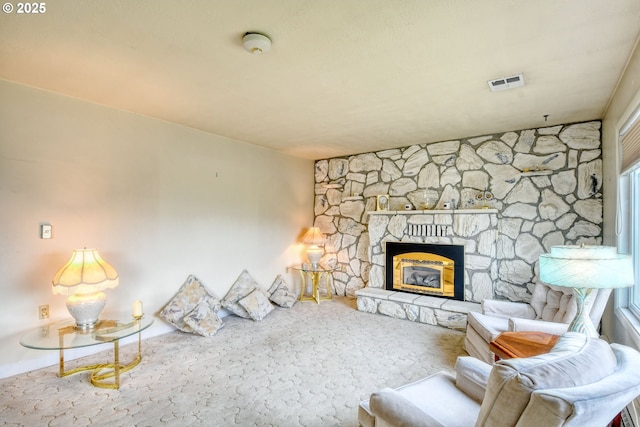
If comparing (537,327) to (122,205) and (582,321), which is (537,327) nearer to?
(582,321)

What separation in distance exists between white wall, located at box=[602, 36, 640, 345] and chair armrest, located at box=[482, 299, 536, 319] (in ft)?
2.02

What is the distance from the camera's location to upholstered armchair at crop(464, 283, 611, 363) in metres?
2.51

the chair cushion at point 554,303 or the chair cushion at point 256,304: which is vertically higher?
the chair cushion at point 554,303

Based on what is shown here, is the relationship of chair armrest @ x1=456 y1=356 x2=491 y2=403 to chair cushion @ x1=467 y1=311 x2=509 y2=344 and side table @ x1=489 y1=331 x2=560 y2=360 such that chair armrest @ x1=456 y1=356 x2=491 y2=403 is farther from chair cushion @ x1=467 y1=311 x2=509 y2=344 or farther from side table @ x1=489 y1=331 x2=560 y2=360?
chair cushion @ x1=467 y1=311 x2=509 y2=344

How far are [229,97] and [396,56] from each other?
155 centimetres

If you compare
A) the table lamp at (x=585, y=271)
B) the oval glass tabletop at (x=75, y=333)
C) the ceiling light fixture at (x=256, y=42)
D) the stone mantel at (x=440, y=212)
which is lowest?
the oval glass tabletop at (x=75, y=333)

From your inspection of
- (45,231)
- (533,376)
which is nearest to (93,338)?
(45,231)

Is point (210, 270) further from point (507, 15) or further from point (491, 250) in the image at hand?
point (507, 15)

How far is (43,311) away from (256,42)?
9.75ft

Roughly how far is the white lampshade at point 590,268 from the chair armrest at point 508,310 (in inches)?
58.8

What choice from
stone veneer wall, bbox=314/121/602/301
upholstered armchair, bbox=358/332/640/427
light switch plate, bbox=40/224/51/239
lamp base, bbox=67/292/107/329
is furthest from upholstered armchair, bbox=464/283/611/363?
light switch plate, bbox=40/224/51/239

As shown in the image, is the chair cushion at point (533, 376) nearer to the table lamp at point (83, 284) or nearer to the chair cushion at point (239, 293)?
the table lamp at point (83, 284)

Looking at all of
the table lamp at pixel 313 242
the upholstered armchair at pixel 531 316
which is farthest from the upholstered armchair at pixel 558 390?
the table lamp at pixel 313 242

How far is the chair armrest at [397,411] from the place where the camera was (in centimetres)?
131
